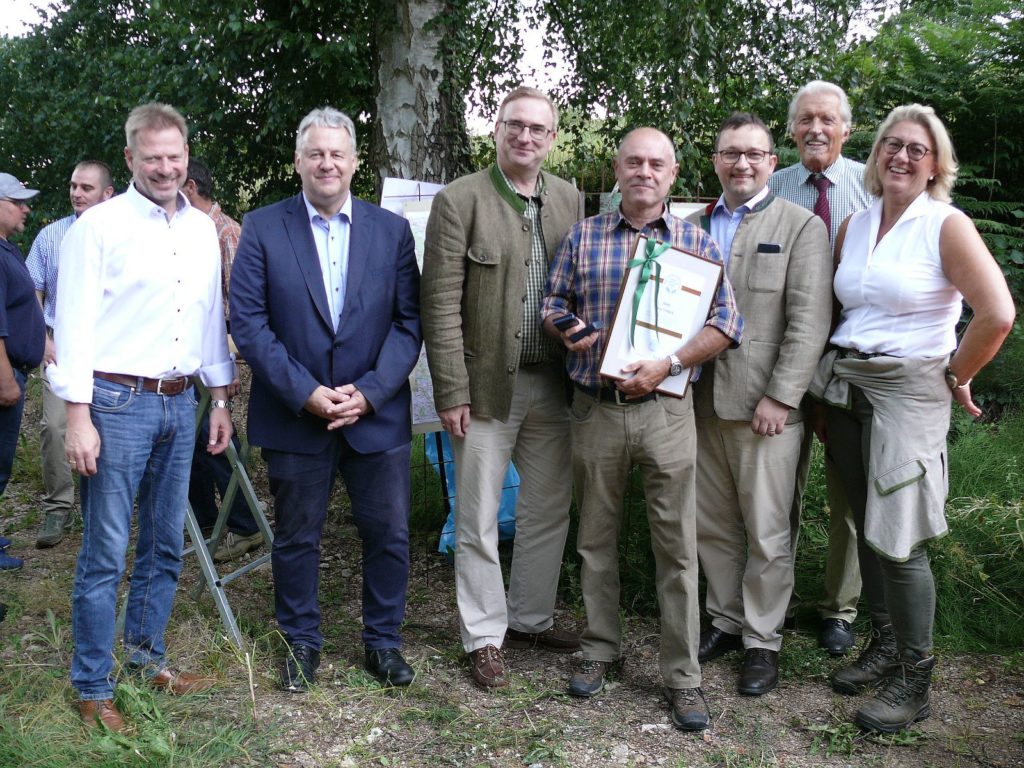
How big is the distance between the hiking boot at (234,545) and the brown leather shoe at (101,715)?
6.60 ft

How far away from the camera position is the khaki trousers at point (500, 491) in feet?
12.0

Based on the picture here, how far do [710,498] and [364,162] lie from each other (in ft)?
16.2

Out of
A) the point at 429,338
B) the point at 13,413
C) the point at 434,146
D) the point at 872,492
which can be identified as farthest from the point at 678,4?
the point at 13,413

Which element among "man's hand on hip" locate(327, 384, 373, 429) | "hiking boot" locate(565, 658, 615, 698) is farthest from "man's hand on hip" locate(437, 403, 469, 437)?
"hiking boot" locate(565, 658, 615, 698)

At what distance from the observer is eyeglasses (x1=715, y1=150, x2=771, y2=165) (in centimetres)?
347

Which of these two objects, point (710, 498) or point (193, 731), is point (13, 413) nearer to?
point (193, 731)

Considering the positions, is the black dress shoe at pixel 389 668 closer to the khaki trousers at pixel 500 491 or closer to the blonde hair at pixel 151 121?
the khaki trousers at pixel 500 491

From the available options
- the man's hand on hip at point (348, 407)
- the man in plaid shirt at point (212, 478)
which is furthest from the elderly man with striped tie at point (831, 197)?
the man in plaid shirt at point (212, 478)

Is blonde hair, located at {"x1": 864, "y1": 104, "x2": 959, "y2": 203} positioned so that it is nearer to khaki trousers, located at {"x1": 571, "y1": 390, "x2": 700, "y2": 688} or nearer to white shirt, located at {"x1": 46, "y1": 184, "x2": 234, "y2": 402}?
khaki trousers, located at {"x1": 571, "y1": 390, "x2": 700, "y2": 688}

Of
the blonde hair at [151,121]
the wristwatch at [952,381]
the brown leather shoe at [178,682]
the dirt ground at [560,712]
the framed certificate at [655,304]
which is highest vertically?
the blonde hair at [151,121]

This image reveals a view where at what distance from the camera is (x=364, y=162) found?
25.0ft

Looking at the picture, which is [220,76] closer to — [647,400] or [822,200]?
[822,200]

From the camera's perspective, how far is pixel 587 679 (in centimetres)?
356

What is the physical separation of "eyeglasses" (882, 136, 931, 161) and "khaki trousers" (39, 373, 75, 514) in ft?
15.4
